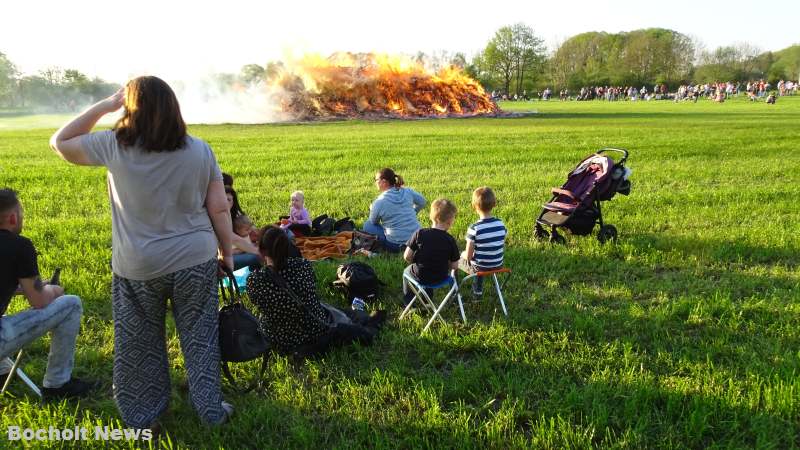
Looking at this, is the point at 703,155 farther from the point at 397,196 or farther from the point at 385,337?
the point at 385,337

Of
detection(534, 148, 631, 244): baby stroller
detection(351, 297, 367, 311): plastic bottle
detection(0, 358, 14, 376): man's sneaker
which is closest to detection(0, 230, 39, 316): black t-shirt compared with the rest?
detection(0, 358, 14, 376): man's sneaker

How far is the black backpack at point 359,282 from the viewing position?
552 centimetres

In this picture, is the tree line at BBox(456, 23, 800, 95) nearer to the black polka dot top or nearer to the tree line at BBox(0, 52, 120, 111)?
the tree line at BBox(0, 52, 120, 111)

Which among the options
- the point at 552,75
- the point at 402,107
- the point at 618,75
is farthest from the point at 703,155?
the point at 552,75

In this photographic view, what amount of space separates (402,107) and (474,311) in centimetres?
3129

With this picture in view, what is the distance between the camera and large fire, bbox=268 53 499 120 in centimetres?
3478

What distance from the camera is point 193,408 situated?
375 cm

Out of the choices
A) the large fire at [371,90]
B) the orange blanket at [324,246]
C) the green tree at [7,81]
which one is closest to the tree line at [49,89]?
the green tree at [7,81]

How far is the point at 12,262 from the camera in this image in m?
3.31

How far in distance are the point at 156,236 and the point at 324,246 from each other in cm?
428

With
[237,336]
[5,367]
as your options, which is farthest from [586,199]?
[5,367]

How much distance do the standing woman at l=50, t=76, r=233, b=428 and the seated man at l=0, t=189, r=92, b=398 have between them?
685mm

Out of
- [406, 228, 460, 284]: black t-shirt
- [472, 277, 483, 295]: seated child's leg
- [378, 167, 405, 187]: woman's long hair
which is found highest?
[378, 167, 405, 187]: woman's long hair

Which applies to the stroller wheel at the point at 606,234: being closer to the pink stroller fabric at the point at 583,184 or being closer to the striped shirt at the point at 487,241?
the pink stroller fabric at the point at 583,184
